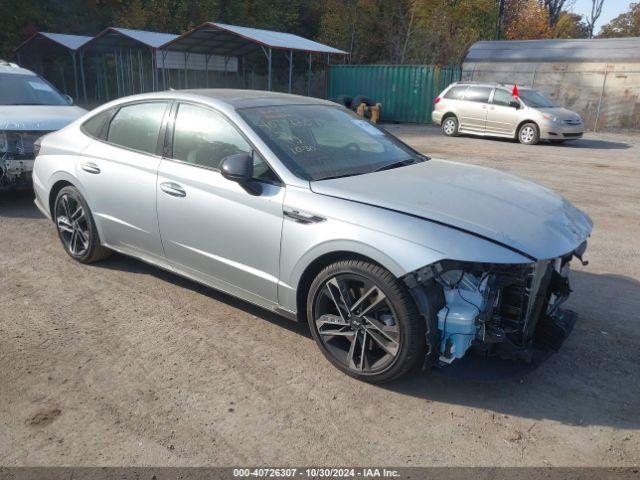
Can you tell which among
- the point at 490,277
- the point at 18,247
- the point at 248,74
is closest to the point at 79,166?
the point at 18,247

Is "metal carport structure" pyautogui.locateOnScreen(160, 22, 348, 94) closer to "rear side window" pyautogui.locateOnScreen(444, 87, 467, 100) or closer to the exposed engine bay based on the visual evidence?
"rear side window" pyautogui.locateOnScreen(444, 87, 467, 100)

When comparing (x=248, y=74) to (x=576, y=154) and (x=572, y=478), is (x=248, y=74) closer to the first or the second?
(x=576, y=154)

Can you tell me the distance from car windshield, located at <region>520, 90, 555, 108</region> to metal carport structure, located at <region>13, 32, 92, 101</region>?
19010 mm

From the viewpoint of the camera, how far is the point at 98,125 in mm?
4996

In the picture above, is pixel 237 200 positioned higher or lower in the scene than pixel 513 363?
higher

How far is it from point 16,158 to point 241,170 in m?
4.62

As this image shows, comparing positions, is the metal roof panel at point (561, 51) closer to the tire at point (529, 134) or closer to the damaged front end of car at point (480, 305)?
the tire at point (529, 134)

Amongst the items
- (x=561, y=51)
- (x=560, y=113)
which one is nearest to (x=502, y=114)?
(x=560, y=113)

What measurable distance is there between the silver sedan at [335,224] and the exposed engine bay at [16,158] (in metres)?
2.34

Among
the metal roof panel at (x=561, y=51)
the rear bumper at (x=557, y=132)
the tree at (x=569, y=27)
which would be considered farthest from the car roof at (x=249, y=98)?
the tree at (x=569, y=27)

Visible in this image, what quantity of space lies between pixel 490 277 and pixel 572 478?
1.05 m

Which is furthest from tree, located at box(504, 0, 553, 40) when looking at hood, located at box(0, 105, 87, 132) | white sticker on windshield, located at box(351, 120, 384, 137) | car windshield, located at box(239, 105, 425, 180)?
car windshield, located at box(239, 105, 425, 180)

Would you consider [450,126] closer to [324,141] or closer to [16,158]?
[16,158]

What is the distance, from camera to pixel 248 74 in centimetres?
2898
